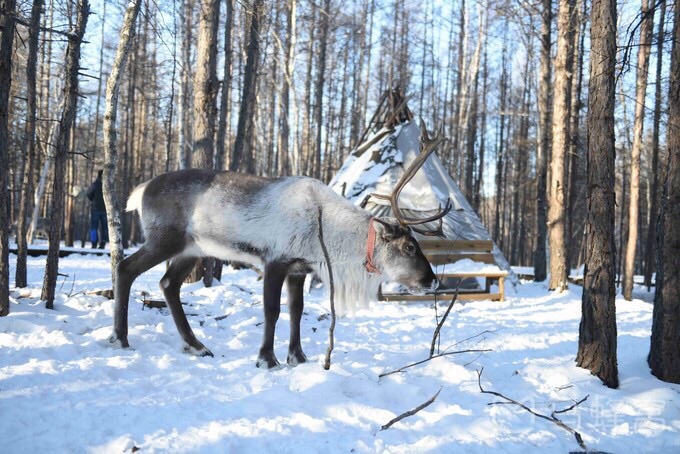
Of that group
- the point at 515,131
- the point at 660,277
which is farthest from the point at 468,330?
the point at 515,131

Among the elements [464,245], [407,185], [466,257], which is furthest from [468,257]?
[407,185]

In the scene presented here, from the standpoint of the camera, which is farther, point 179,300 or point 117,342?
point 179,300

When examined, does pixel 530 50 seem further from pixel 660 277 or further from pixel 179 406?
pixel 179 406

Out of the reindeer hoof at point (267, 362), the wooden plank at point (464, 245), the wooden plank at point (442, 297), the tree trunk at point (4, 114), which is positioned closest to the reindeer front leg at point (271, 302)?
the reindeer hoof at point (267, 362)

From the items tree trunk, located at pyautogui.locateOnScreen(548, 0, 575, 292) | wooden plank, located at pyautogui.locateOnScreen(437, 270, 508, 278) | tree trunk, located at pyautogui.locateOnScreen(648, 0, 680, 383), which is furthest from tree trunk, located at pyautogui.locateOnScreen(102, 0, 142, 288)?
tree trunk, located at pyautogui.locateOnScreen(548, 0, 575, 292)

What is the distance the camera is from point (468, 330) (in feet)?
18.9

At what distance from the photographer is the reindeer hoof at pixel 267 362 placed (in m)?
3.66

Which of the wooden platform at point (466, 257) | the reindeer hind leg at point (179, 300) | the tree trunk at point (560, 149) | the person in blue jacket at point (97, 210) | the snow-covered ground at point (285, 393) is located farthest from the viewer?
the person in blue jacket at point (97, 210)

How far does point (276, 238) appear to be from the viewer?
388cm

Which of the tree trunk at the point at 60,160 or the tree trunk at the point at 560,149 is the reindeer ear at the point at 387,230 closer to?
the tree trunk at the point at 60,160

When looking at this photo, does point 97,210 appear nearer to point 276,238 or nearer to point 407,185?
point 407,185

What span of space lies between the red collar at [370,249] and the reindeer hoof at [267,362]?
1.03 m

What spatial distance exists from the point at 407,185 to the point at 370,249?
5509mm

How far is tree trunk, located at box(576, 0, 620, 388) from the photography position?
3633 mm
